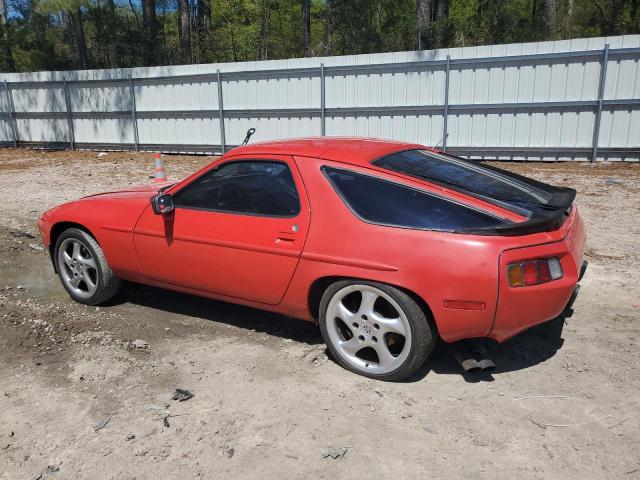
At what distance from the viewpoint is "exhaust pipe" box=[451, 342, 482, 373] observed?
314 centimetres

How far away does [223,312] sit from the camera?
14.8 ft

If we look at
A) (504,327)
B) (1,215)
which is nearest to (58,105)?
(1,215)

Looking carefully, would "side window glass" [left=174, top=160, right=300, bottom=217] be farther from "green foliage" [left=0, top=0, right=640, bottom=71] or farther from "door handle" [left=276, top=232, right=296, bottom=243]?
"green foliage" [left=0, top=0, right=640, bottom=71]

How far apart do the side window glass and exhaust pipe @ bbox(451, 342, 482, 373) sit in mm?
1366

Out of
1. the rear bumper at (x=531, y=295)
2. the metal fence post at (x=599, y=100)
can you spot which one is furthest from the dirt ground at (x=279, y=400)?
the metal fence post at (x=599, y=100)

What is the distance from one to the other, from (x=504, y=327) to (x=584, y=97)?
10.9 meters

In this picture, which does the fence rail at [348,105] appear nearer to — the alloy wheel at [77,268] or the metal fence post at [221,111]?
the metal fence post at [221,111]

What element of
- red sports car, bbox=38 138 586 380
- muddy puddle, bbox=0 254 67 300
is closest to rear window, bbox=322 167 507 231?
red sports car, bbox=38 138 586 380

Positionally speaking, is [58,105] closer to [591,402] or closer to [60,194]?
[60,194]

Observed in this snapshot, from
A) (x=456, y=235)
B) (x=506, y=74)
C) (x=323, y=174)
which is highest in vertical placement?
(x=506, y=74)

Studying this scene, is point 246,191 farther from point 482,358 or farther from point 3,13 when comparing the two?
point 3,13

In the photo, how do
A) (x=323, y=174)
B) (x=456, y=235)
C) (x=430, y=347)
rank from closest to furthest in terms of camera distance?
(x=456, y=235), (x=430, y=347), (x=323, y=174)

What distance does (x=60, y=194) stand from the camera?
10203mm

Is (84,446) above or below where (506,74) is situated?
below
